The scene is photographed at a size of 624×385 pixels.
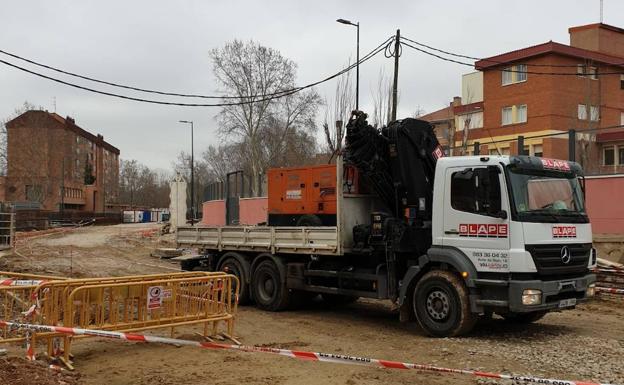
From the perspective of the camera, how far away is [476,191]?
9.01 m

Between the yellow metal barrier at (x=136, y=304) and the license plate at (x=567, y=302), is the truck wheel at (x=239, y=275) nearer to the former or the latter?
the yellow metal barrier at (x=136, y=304)

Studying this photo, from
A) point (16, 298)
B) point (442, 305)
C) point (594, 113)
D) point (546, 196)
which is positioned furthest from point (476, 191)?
point (594, 113)

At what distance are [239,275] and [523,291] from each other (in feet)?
21.6

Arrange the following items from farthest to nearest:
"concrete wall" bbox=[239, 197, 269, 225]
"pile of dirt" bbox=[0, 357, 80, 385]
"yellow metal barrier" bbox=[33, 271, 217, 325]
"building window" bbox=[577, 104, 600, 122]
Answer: "building window" bbox=[577, 104, 600, 122]
"concrete wall" bbox=[239, 197, 269, 225]
"yellow metal barrier" bbox=[33, 271, 217, 325]
"pile of dirt" bbox=[0, 357, 80, 385]

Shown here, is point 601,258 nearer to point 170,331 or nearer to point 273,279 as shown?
point 273,279

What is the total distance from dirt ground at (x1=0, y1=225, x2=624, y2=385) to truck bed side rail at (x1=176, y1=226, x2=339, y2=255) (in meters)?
1.34

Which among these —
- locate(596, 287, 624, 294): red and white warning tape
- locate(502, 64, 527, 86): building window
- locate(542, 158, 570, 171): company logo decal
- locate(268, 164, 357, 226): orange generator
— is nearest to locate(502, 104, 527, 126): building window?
locate(502, 64, 527, 86): building window

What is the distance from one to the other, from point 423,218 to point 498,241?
5.28 feet

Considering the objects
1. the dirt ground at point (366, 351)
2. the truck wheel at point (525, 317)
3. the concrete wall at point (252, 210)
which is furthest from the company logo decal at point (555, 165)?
the concrete wall at point (252, 210)

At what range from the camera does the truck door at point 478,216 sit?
8695 millimetres

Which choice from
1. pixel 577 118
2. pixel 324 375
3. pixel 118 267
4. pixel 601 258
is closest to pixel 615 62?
pixel 577 118

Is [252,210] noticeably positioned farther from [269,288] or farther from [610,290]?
[610,290]

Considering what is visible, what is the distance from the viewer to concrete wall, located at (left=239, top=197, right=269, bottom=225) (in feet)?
85.6

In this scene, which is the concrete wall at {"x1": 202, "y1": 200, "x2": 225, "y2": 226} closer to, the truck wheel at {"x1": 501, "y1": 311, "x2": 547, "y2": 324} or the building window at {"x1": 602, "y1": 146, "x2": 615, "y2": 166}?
the building window at {"x1": 602, "y1": 146, "x2": 615, "y2": 166}
